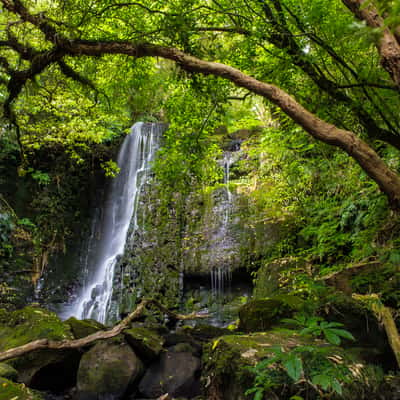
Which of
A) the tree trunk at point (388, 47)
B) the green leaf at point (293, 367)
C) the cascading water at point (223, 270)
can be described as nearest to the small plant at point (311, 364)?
the green leaf at point (293, 367)

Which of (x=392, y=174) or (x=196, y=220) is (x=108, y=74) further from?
(x=196, y=220)

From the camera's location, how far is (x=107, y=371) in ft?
14.1

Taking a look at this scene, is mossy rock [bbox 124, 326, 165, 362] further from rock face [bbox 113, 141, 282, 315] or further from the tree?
rock face [bbox 113, 141, 282, 315]

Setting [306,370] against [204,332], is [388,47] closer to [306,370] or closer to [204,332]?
[306,370]

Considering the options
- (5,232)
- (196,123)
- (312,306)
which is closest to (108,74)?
(196,123)

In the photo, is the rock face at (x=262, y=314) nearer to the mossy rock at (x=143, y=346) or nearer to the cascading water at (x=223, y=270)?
the mossy rock at (x=143, y=346)

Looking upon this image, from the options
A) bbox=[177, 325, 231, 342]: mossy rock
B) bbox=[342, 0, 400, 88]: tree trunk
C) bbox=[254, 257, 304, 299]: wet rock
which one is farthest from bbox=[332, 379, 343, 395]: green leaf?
bbox=[254, 257, 304, 299]: wet rock

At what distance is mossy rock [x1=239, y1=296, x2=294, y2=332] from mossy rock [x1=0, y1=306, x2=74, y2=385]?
258 cm

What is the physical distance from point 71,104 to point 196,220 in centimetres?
481

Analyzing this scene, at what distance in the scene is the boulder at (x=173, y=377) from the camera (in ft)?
13.8

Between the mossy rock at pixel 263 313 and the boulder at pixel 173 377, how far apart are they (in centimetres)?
89

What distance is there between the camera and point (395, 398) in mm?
2496

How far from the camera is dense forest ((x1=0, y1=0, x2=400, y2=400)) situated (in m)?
2.59

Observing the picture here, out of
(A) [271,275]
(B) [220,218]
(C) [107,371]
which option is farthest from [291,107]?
(B) [220,218]
